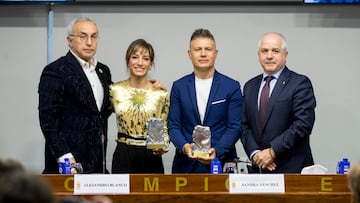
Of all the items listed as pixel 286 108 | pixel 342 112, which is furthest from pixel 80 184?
pixel 342 112

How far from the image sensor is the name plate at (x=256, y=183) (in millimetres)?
3592

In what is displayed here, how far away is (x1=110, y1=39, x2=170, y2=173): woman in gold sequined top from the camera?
416 centimetres

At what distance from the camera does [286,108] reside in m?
4.13

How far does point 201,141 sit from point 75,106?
0.76 meters

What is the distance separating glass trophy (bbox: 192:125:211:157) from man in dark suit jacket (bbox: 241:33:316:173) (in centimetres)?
31

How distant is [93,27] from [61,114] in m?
0.54

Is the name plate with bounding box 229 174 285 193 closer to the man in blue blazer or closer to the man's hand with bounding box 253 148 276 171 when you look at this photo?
the man's hand with bounding box 253 148 276 171

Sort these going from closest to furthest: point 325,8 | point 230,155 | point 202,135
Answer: point 202,135
point 230,155
point 325,8

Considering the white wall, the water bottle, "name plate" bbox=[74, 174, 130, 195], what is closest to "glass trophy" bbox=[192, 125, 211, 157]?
"name plate" bbox=[74, 174, 130, 195]

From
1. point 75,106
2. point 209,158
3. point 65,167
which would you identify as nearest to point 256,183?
point 209,158

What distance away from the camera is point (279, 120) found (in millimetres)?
4133

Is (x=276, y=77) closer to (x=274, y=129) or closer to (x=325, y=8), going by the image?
(x=274, y=129)

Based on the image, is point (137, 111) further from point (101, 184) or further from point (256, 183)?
point (256, 183)

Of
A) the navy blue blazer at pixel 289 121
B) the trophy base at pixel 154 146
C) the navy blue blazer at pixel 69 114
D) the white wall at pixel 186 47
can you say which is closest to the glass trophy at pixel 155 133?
the trophy base at pixel 154 146
